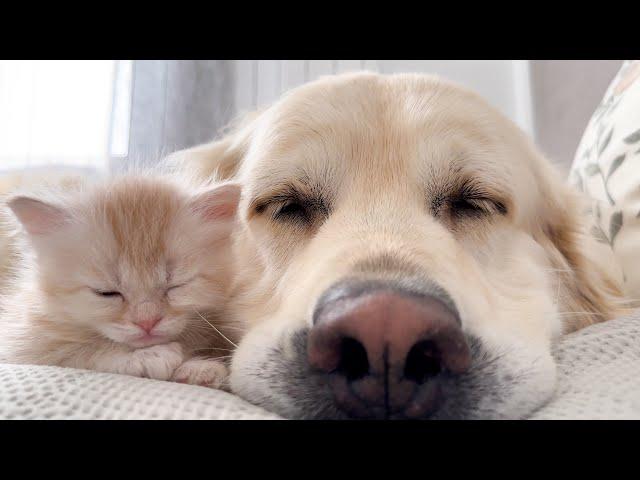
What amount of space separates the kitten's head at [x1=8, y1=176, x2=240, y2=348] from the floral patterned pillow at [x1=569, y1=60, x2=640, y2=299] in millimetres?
1394

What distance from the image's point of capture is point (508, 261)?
4.93 feet

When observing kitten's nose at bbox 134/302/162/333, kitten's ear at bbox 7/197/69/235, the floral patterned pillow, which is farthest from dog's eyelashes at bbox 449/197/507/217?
kitten's ear at bbox 7/197/69/235

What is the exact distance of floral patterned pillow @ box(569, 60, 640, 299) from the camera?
1.89 m

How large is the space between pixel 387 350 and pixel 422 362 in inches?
3.4

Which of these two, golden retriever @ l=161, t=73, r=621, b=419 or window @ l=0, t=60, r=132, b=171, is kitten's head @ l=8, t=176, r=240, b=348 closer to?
golden retriever @ l=161, t=73, r=621, b=419

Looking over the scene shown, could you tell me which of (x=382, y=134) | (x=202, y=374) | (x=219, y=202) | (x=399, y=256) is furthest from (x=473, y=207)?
(x=202, y=374)

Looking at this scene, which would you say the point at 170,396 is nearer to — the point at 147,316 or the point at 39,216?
the point at 147,316

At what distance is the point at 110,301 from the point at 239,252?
43 centimetres

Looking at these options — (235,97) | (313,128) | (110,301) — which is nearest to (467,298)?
(313,128)

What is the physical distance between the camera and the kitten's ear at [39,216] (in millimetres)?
1280

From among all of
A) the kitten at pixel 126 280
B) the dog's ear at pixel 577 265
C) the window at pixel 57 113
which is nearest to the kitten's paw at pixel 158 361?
the kitten at pixel 126 280

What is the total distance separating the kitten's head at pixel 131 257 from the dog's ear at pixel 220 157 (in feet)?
1.60

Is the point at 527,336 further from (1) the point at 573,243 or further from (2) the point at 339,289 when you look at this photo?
(1) the point at 573,243

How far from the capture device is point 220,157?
1966 mm
